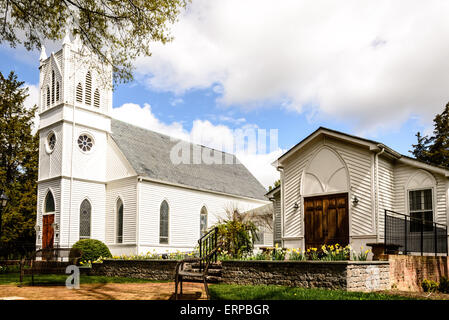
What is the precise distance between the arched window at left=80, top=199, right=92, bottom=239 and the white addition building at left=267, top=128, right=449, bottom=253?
13.3 meters

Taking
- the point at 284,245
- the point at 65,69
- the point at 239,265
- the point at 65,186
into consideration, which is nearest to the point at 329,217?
the point at 284,245

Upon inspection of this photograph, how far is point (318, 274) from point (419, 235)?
601cm

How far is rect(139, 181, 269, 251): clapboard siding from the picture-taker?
24922 mm

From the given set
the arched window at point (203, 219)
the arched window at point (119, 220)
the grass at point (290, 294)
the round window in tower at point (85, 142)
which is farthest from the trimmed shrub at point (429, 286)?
the round window in tower at point (85, 142)

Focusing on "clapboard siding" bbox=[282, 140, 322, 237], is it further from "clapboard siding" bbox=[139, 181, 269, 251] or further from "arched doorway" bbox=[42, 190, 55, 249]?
"arched doorway" bbox=[42, 190, 55, 249]

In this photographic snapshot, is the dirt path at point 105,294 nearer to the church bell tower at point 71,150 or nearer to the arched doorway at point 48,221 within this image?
the church bell tower at point 71,150

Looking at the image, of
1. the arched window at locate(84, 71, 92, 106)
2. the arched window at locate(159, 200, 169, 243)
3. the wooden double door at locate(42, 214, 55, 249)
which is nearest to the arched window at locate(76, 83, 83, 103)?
the arched window at locate(84, 71, 92, 106)

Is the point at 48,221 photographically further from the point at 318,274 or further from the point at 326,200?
the point at 318,274

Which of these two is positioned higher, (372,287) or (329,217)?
(329,217)

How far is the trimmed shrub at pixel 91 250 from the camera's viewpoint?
2160 cm

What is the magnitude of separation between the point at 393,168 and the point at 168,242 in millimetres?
15102

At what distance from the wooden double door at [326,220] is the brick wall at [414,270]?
2770mm
